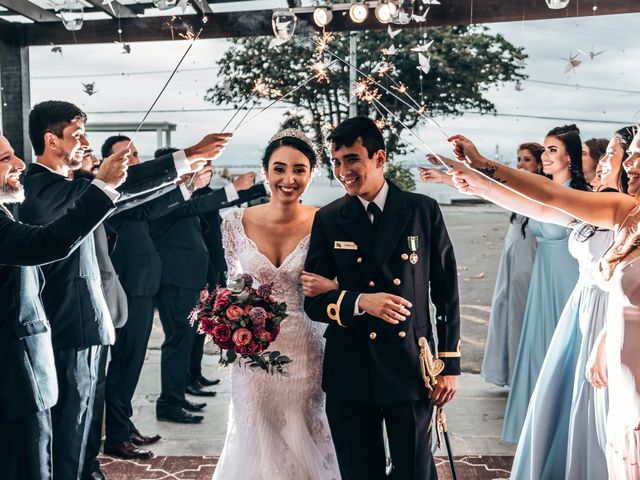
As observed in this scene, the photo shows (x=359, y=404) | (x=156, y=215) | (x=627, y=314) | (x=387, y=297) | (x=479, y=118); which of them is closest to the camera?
(x=627, y=314)

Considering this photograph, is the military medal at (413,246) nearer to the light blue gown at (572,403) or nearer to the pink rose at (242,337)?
the pink rose at (242,337)

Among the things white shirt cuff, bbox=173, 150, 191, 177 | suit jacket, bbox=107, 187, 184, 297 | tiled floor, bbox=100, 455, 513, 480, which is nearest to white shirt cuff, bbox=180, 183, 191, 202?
suit jacket, bbox=107, 187, 184, 297

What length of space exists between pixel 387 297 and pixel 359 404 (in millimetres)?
398

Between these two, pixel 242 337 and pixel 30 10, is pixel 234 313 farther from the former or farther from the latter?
pixel 30 10

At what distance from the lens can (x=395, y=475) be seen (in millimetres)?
2170

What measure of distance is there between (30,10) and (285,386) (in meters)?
3.12

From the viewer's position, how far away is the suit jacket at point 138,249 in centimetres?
375

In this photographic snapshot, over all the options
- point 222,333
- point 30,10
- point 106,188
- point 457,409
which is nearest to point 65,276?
point 106,188

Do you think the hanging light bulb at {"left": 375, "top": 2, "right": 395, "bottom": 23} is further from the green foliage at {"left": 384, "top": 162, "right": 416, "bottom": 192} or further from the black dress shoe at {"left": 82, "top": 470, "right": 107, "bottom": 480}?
the black dress shoe at {"left": 82, "top": 470, "right": 107, "bottom": 480}

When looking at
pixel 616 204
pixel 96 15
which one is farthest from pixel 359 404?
pixel 96 15

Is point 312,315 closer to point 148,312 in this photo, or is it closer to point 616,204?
point 616,204

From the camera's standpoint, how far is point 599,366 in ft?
7.59

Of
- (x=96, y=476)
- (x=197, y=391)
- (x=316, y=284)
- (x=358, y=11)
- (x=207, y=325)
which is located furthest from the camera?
(x=197, y=391)

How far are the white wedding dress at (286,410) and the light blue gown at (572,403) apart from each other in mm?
847
